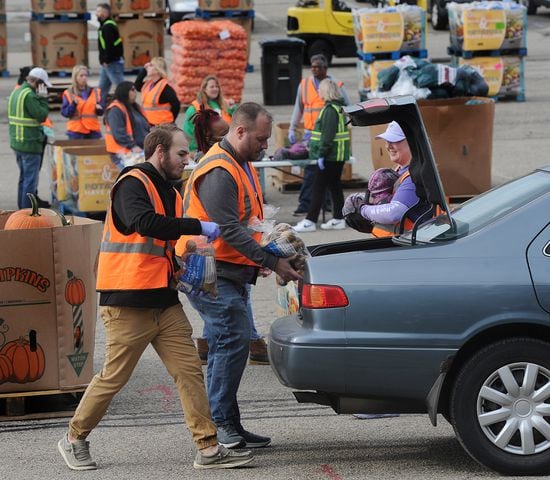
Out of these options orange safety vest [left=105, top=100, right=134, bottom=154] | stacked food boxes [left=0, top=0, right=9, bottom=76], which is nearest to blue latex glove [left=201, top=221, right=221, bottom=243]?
orange safety vest [left=105, top=100, right=134, bottom=154]

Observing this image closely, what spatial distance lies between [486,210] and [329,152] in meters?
6.98

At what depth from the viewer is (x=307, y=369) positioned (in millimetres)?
6184

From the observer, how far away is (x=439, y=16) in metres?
35.1

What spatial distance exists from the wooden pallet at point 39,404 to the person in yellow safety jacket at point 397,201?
80.6 inches

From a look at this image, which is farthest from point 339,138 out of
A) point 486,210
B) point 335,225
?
point 486,210

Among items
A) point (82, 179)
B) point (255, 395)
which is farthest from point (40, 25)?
point (255, 395)

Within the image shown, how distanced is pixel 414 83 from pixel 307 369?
29.6ft

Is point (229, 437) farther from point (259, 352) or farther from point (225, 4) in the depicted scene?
point (225, 4)

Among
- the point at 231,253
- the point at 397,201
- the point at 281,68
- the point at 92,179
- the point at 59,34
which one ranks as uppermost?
the point at 59,34

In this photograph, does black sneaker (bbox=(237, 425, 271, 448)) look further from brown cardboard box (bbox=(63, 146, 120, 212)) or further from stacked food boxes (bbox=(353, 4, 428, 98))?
stacked food boxes (bbox=(353, 4, 428, 98))

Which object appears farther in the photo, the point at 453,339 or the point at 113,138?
the point at 113,138

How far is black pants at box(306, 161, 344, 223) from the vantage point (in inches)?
542

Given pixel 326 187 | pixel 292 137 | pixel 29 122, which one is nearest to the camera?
pixel 326 187

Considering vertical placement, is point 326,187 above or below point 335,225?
above
